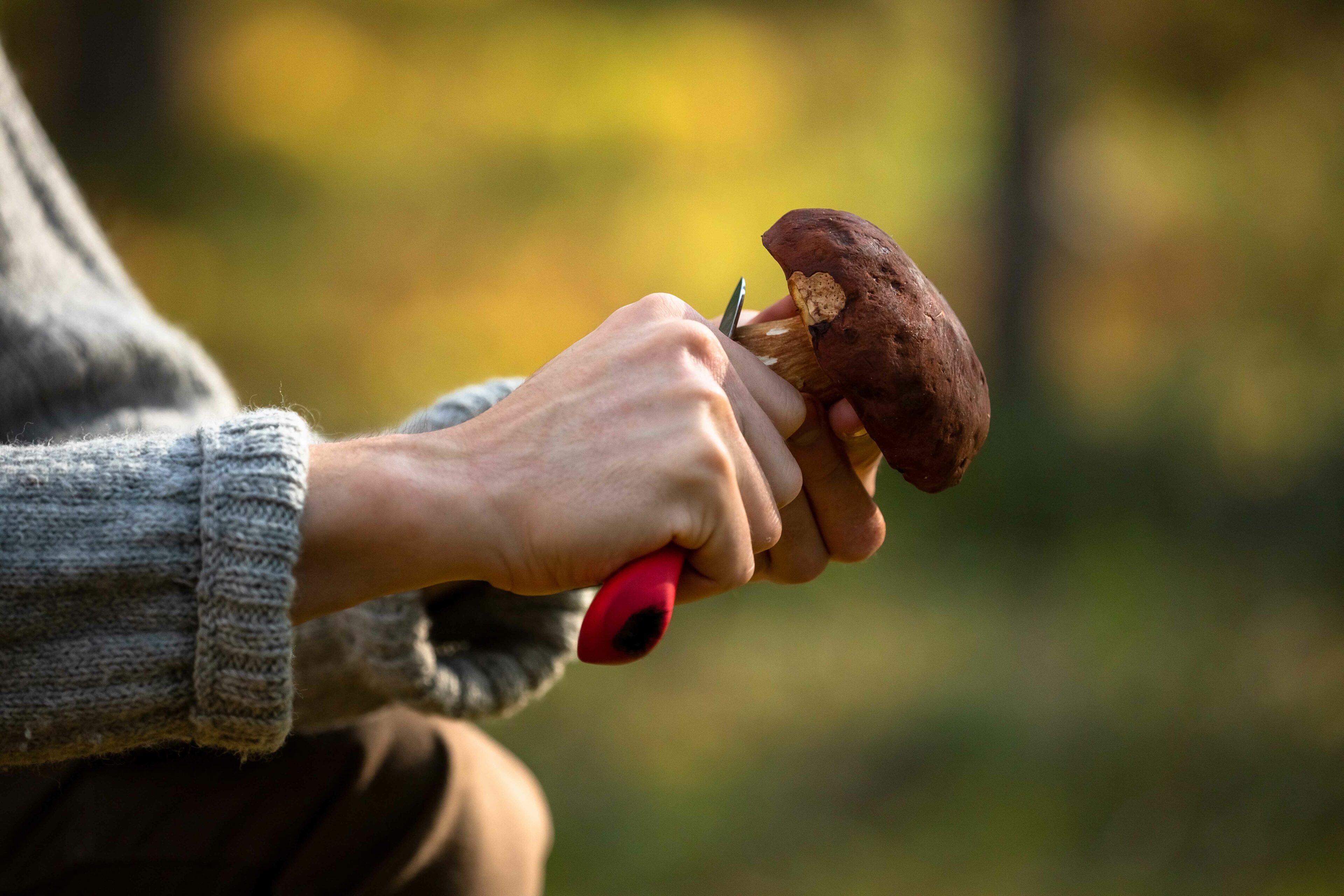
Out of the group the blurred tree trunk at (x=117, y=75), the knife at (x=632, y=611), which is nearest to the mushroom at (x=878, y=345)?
the knife at (x=632, y=611)

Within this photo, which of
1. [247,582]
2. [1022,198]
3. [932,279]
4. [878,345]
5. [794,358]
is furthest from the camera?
[932,279]

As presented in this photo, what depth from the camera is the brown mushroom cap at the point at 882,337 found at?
960 mm

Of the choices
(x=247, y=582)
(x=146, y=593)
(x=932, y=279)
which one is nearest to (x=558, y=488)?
(x=247, y=582)

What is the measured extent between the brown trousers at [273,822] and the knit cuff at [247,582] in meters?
0.26

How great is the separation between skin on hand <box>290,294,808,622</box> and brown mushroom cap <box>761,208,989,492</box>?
5.2 inches

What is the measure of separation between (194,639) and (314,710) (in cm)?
41

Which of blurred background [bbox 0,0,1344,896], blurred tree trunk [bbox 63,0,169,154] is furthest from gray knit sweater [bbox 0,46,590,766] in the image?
blurred tree trunk [bbox 63,0,169,154]

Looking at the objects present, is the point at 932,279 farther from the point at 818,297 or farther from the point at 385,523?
the point at 385,523

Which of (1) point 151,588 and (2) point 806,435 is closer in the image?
(1) point 151,588

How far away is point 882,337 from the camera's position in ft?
3.14

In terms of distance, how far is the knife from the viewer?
2.82 feet

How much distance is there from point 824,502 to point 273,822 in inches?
29.0

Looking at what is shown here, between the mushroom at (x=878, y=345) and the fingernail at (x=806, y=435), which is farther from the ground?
the mushroom at (x=878, y=345)

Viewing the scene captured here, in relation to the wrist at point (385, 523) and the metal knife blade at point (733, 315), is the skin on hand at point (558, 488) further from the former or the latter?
the metal knife blade at point (733, 315)
